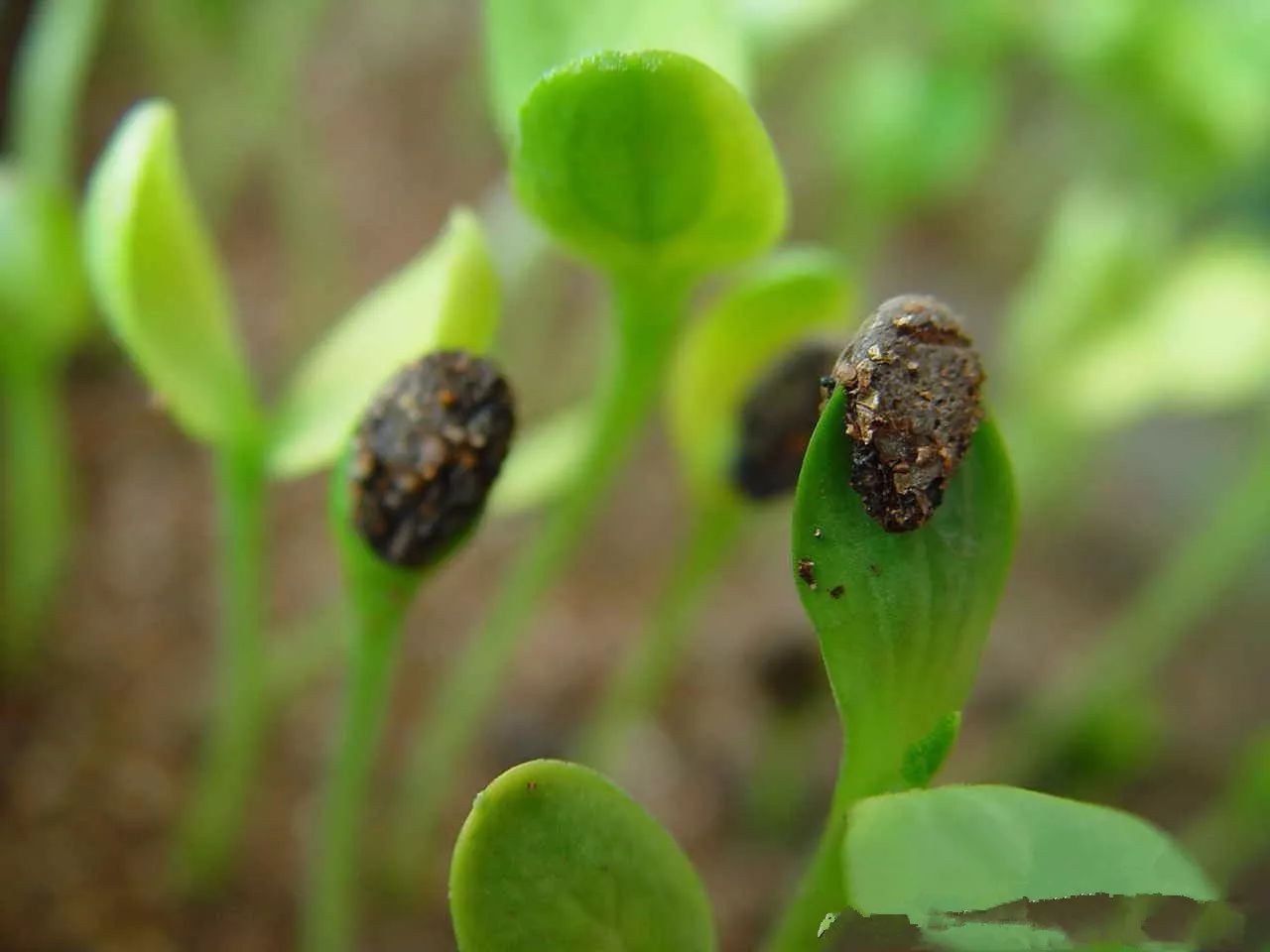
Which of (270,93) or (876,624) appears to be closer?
(876,624)

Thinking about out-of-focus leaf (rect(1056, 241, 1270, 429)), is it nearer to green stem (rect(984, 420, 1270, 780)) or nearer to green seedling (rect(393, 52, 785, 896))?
green stem (rect(984, 420, 1270, 780))

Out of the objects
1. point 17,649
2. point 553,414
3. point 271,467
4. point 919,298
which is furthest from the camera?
point 553,414

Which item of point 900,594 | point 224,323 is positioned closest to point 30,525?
point 224,323

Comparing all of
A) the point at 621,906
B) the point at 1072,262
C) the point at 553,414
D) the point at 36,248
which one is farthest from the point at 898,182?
the point at 621,906

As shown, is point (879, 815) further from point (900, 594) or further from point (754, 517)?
point (754, 517)

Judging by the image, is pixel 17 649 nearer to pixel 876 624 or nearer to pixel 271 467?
pixel 271 467

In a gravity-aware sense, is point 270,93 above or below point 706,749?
above

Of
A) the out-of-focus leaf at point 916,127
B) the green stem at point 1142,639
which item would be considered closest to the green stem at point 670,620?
the green stem at point 1142,639
